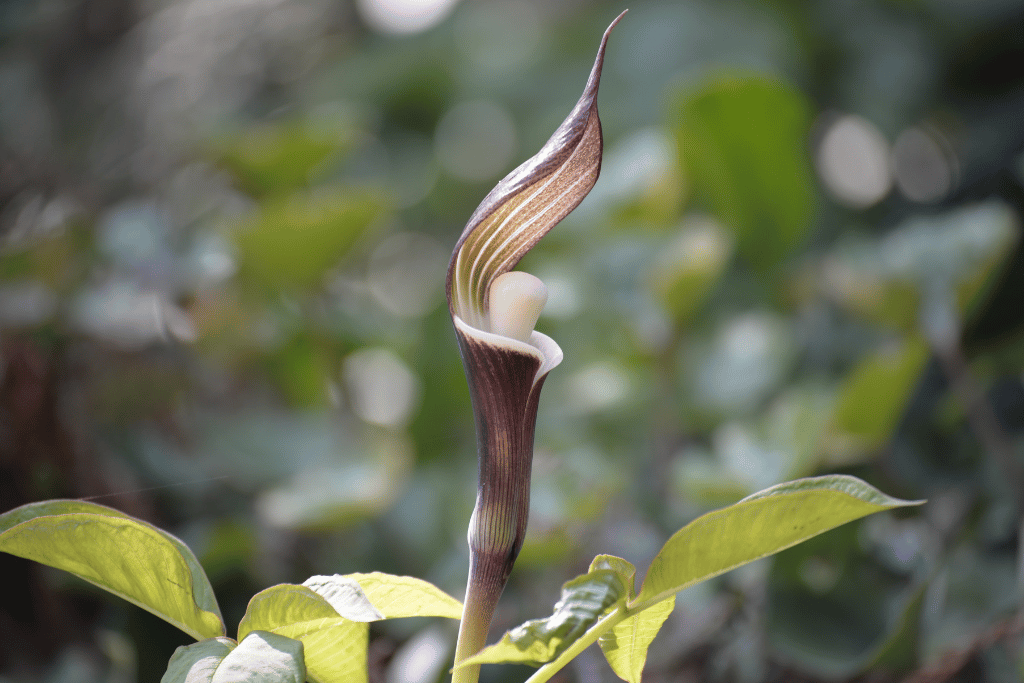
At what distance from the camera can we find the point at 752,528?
0.19 meters

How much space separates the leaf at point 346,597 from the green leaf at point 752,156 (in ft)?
1.93

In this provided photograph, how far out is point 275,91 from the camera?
137 cm

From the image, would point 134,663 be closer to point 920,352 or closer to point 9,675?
point 9,675

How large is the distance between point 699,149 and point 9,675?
655 millimetres

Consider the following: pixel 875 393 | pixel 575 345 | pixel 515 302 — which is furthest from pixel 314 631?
pixel 575 345

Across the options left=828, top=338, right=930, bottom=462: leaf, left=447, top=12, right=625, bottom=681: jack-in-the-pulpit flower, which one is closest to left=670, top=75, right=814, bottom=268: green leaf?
left=828, top=338, right=930, bottom=462: leaf

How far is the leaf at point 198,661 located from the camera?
0.17 meters

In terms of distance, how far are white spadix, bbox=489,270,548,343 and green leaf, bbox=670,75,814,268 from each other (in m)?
0.52

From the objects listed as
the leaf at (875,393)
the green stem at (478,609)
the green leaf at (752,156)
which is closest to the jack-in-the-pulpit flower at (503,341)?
the green stem at (478,609)

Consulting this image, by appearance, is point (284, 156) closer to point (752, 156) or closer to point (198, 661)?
point (752, 156)

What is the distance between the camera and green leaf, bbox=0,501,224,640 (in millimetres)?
194

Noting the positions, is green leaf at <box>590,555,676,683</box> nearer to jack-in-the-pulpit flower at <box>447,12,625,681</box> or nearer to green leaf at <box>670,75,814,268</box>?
jack-in-the-pulpit flower at <box>447,12,625,681</box>

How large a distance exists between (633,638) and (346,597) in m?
0.09

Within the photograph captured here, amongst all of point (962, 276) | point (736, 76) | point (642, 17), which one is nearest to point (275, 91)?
point (642, 17)
